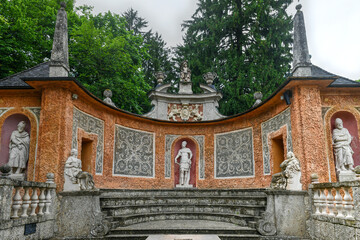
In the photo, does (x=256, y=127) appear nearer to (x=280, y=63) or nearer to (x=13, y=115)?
(x=13, y=115)

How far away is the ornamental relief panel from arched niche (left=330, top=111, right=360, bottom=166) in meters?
5.77

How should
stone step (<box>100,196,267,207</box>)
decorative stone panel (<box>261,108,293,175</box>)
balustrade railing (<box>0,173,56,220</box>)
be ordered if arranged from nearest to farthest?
balustrade railing (<box>0,173,56,220</box>)
stone step (<box>100,196,267,207</box>)
decorative stone panel (<box>261,108,293,175</box>)

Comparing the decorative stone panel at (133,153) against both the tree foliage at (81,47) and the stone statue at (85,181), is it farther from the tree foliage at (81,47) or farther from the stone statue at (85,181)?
the tree foliage at (81,47)

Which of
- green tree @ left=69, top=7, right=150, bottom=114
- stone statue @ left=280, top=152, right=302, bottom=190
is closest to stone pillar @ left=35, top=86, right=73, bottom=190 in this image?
stone statue @ left=280, top=152, right=302, bottom=190

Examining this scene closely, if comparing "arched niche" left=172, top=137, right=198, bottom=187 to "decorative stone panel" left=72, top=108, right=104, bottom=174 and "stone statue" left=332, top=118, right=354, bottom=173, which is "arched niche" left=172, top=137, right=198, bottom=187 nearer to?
"decorative stone panel" left=72, top=108, right=104, bottom=174

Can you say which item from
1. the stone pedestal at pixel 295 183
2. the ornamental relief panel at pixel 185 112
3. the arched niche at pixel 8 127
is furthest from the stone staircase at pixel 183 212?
the ornamental relief panel at pixel 185 112

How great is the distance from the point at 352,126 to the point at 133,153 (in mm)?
7214

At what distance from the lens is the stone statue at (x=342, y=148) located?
7180 millimetres

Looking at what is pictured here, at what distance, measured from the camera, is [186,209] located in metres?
8.46

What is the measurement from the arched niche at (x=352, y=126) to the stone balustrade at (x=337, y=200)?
1919 millimetres

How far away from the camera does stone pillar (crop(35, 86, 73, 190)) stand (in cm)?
714

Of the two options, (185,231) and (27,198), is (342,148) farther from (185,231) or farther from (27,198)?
(27,198)

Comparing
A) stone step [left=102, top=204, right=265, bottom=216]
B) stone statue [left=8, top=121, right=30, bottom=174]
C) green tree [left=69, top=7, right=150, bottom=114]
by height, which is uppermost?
green tree [left=69, top=7, right=150, bottom=114]

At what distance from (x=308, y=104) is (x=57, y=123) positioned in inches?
255
